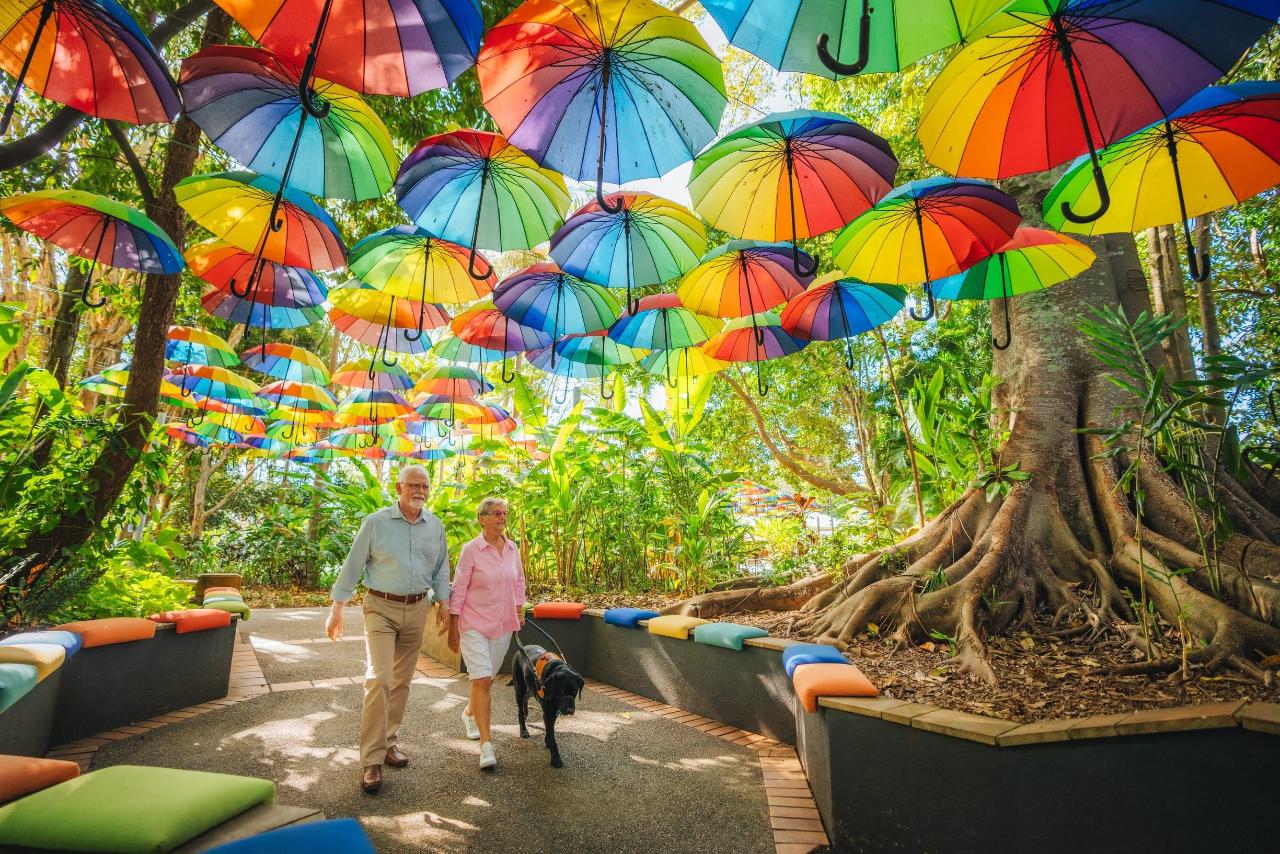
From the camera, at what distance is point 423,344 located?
638 centimetres

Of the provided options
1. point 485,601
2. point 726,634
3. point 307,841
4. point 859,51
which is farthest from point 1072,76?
point 485,601

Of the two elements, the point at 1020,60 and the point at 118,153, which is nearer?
the point at 1020,60

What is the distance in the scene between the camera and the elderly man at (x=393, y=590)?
11.6 ft

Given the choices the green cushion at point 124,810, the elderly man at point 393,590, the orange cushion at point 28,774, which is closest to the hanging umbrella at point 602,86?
the elderly man at point 393,590

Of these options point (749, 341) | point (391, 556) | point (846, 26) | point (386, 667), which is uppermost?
point (846, 26)

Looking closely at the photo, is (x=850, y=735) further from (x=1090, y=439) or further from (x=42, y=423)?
(x=42, y=423)

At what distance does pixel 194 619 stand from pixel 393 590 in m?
2.20

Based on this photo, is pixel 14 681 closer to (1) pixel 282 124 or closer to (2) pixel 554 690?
(2) pixel 554 690

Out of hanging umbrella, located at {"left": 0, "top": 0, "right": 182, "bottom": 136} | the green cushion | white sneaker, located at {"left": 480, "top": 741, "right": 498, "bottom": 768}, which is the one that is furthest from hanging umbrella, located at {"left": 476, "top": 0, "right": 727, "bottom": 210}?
white sneaker, located at {"left": 480, "top": 741, "right": 498, "bottom": 768}

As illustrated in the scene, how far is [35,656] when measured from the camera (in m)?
2.95

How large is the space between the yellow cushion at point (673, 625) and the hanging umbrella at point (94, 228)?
4.45 meters

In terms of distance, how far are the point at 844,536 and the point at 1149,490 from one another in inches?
105

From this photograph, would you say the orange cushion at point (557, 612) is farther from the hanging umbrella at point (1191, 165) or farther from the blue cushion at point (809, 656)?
the hanging umbrella at point (1191, 165)

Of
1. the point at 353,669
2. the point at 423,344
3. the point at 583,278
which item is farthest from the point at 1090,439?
the point at 353,669
